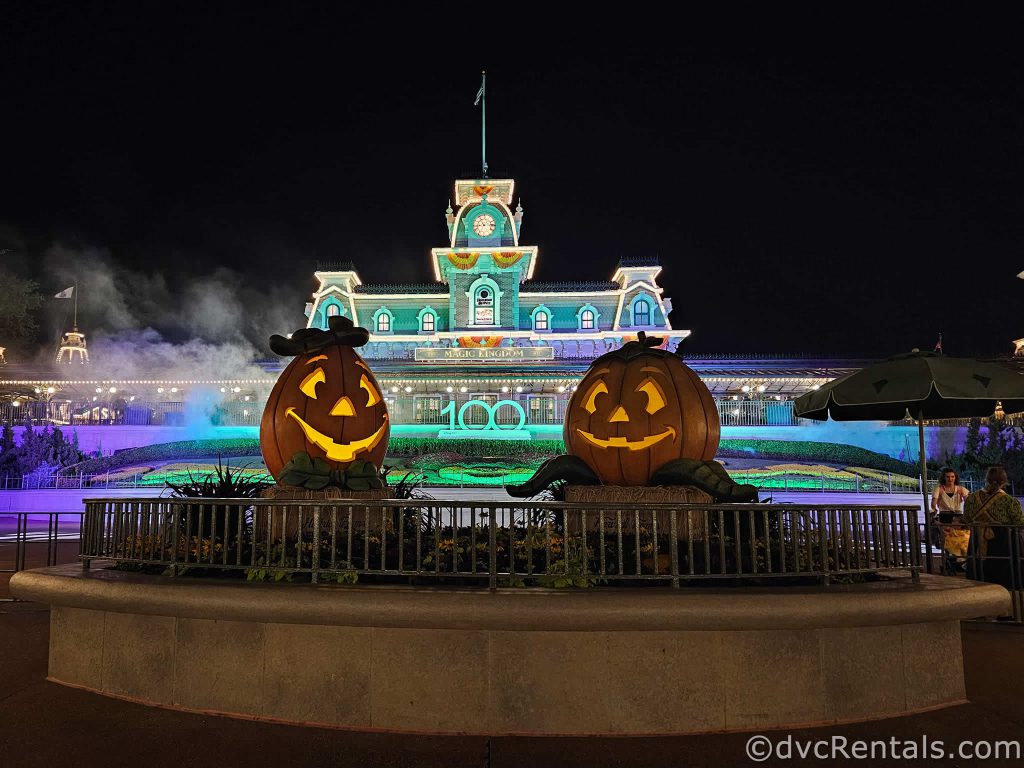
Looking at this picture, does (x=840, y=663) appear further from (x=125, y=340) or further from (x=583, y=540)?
(x=125, y=340)

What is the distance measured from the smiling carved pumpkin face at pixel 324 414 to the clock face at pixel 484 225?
5192cm

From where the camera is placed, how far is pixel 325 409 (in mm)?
6988

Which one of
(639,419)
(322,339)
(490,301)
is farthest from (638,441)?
(490,301)

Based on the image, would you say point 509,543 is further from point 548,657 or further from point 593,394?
point 593,394

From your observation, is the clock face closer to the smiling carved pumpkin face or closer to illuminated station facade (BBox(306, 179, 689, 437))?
illuminated station facade (BBox(306, 179, 689, 437))

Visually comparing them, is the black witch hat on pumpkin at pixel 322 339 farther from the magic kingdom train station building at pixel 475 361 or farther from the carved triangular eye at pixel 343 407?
the magic kingdom train station building at pixel 475 361

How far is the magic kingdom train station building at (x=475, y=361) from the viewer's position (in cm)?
3644

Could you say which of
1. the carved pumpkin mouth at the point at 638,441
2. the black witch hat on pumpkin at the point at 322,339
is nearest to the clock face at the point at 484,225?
the black witch hat on pumpkin at the point at 322,339

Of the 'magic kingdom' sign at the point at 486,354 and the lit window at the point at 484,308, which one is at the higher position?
the lit window at the point at 484,308

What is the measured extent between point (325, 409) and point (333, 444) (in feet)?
1.22

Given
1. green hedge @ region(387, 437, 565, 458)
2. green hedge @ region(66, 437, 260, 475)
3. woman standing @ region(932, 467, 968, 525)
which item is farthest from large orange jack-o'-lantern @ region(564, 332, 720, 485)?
green hedge @ region(66, 437, 260, 475)

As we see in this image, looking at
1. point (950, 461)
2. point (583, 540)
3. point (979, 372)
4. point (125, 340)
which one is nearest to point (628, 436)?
point (583, 540)

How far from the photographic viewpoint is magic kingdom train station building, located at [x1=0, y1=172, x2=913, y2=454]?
1435 inches

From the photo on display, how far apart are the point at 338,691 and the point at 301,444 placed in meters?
3.02
